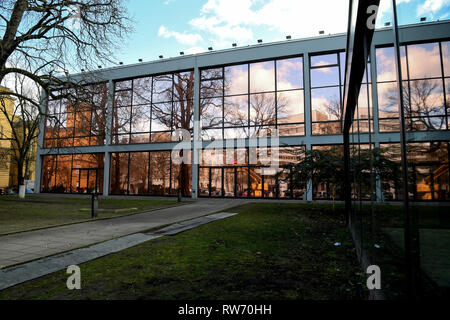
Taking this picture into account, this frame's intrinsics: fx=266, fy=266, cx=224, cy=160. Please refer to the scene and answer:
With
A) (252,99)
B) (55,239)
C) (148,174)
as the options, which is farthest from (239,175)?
(55,239)

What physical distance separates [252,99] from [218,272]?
18.8 metres

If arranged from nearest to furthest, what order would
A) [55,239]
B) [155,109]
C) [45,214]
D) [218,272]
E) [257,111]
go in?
[218,272], [55,239], [45,214], [257,111], [155,109]

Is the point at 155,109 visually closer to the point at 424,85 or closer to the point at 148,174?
the point at 148,174

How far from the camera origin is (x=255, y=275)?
3740 millimetres

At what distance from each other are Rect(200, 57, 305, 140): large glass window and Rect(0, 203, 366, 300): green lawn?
49.4ft

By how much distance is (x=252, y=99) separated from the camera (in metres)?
21.4

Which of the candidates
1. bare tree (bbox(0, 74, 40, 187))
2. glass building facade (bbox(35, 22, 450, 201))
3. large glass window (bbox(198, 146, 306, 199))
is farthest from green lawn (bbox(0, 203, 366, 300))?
large glass window (bbox(198, 146, 306, 199))

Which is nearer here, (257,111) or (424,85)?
(424,85)

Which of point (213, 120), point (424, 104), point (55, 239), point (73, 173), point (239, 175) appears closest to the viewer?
point (424, 104)

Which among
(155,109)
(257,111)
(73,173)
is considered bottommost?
(73,173)

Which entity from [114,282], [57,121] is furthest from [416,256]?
[57,121]

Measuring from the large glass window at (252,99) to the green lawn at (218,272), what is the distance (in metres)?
15.1

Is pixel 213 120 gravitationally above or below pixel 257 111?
below

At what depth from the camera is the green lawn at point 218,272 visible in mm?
3094
